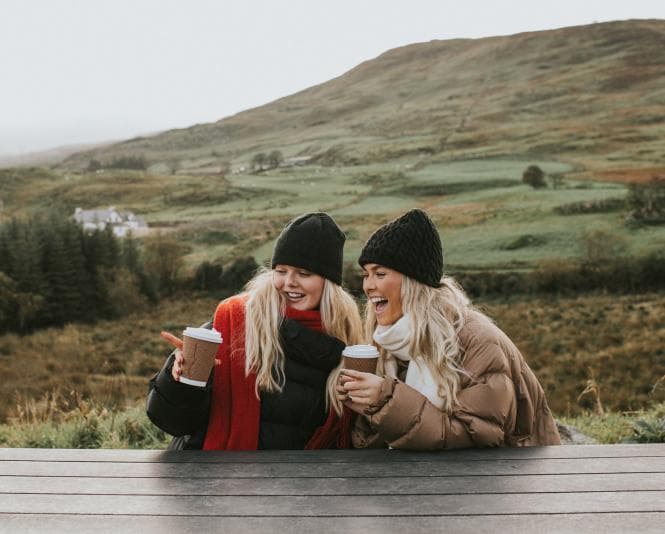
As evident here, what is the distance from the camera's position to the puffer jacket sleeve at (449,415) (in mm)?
2473

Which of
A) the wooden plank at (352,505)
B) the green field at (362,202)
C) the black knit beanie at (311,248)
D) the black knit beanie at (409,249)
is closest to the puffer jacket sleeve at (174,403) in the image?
the wooden plank at (352,505)

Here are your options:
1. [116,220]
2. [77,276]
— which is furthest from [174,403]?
[116,220]

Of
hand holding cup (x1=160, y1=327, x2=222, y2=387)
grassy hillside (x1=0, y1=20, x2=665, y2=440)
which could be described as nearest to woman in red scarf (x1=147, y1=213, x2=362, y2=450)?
hand holding cup (x1=160, y1=327, x2=222, y2=387)

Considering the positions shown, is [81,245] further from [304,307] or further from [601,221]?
[304,307]

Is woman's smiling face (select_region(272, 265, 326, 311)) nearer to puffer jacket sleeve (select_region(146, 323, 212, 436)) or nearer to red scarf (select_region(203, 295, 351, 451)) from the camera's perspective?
red scarf (select_region(203, 295, 351, 451))

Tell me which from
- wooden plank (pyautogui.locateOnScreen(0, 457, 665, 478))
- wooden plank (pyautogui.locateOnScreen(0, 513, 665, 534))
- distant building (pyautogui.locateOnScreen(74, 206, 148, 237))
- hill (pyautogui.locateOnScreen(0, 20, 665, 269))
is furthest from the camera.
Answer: distant building (pyautogui.locateOnScreen(74, 206, 148, 237))

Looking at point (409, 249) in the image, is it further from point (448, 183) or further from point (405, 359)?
point (448, 183)

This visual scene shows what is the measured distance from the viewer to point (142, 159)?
80000 mm

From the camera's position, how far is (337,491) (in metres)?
2.13

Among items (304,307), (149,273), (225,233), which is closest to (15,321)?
(149,273)

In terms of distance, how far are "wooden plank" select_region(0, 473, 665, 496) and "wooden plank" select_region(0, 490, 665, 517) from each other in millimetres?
43

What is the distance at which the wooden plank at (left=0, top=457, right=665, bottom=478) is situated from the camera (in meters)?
2.30

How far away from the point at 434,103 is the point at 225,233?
1738 inches

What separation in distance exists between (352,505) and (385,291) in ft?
3.40
